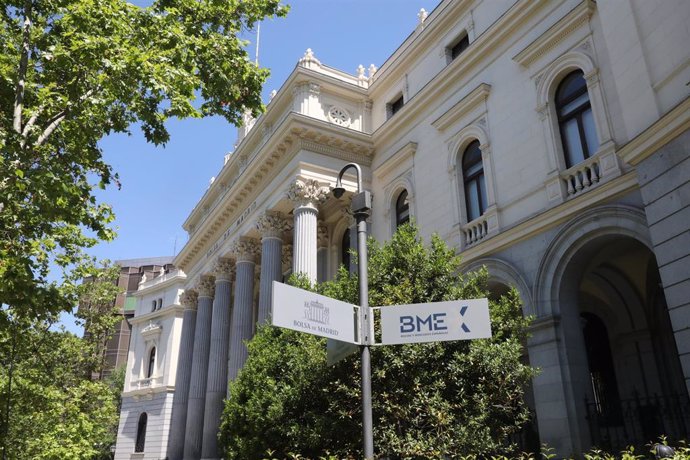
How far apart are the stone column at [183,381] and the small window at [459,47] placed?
787 inches

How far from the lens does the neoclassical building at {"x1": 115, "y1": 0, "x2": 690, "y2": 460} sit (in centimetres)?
1109

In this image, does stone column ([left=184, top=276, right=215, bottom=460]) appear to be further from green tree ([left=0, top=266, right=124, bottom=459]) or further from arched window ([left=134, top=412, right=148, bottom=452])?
arched window ([left=134, top=412, right=148, bottom=452])

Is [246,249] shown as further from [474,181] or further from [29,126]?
[29,126]

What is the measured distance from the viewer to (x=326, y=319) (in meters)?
6.66

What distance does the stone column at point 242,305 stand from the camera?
23.3 metres

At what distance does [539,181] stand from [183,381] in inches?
887

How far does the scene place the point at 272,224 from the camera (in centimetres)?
2336

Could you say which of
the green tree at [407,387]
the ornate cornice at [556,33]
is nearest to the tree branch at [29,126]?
the green tree at [407,387]

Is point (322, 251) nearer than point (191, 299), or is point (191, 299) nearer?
point (322, 251)

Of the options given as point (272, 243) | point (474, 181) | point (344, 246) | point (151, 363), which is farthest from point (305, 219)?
point (151, 363)

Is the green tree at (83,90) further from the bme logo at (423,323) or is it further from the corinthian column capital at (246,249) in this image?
the corinthian column capital at (246,249)

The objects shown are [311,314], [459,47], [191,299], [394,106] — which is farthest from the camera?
[191,299]

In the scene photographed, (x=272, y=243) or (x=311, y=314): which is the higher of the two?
(x=272, y=243)

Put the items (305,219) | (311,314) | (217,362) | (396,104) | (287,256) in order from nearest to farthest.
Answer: (311,314) → (305,219) → (396,104) → (217,362) → (287,256)
